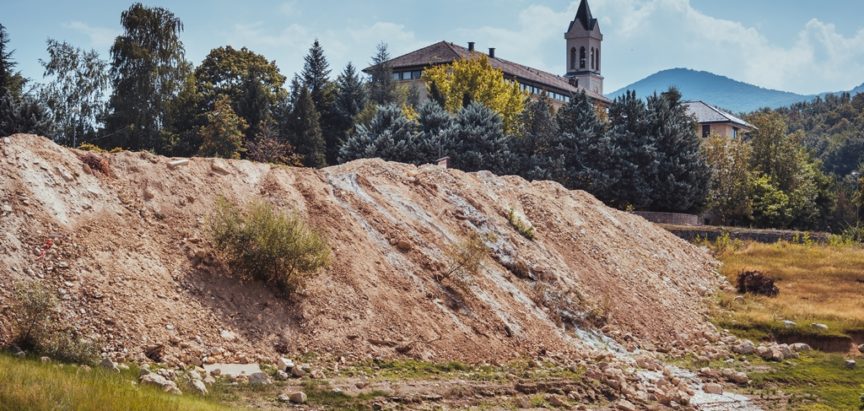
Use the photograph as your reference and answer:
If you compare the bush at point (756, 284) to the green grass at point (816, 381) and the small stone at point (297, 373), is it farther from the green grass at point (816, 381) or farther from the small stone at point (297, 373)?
the small stone at point (297, 373)

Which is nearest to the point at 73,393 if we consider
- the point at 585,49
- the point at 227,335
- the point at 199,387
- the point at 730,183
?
the point at 199,387

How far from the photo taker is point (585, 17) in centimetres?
12288

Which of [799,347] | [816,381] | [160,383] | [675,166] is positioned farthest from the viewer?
[675,166]

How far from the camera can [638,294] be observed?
3052 centimetres

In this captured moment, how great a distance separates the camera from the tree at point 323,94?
6644cm

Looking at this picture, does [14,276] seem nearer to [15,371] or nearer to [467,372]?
[15,371]

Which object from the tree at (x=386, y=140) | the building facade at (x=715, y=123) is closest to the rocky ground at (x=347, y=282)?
the tree at (x=386, y=140)

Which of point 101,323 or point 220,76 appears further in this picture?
point 220,76

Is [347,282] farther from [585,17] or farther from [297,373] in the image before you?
[585,17]

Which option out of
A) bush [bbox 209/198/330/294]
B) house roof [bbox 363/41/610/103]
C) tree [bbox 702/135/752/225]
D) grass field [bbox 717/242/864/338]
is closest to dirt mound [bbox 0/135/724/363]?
bush [bbox 209/198/330/294]

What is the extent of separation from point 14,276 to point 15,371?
14.6 feet

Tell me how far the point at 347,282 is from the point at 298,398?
20.8ft

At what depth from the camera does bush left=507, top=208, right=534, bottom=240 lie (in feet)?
102

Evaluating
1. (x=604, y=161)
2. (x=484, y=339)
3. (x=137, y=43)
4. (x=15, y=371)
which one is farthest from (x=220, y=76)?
(x=15, y=371)
